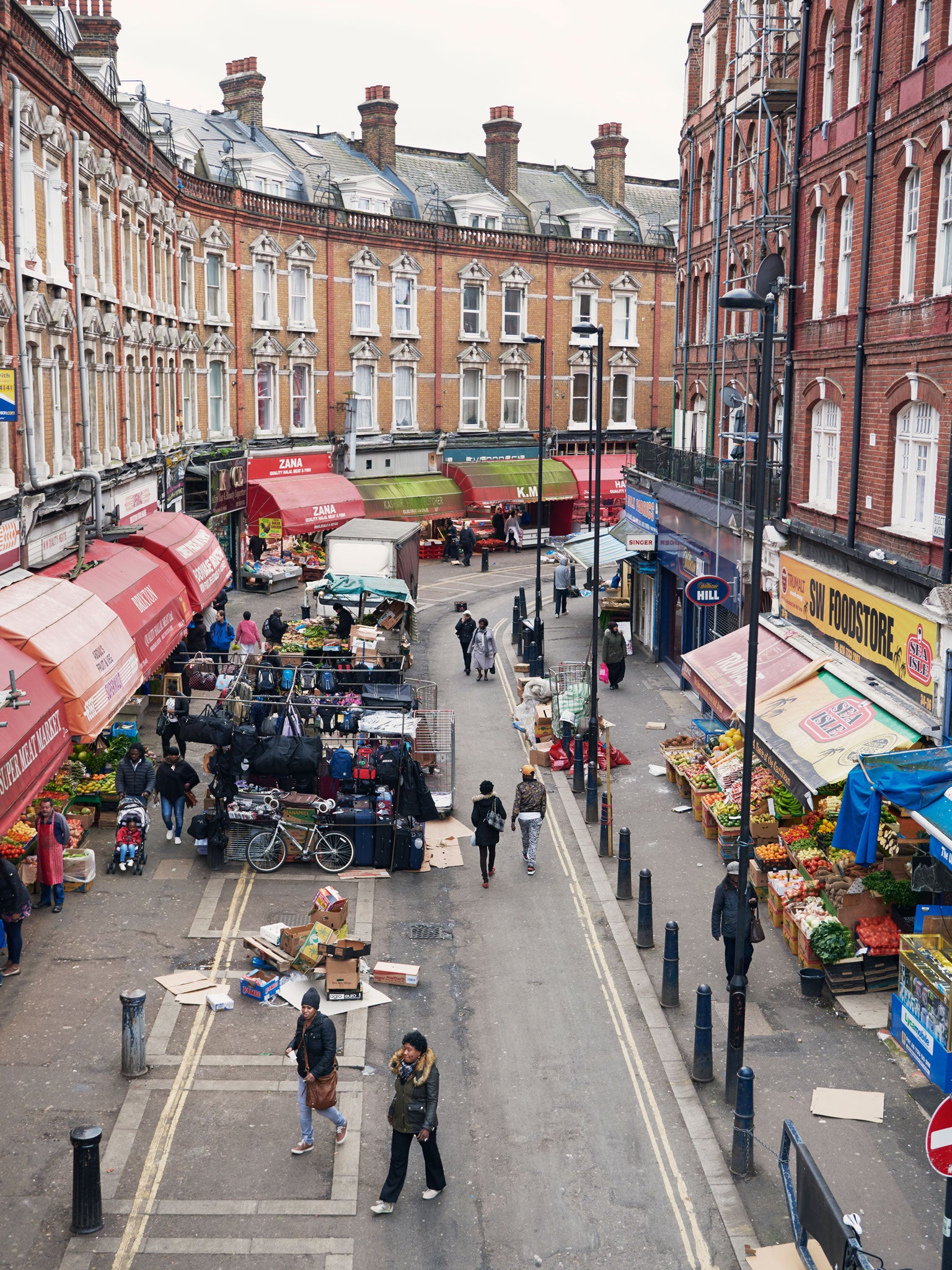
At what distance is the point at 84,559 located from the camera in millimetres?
22438

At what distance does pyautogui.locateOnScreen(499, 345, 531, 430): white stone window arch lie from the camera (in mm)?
55406

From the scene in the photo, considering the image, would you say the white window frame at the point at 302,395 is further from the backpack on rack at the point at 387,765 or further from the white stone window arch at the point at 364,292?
the backpack on rack at the point at 387,765

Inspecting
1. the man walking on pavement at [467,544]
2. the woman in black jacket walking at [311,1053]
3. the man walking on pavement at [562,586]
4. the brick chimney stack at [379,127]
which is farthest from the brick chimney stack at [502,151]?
the woman in black jacket walking at [311,1053]

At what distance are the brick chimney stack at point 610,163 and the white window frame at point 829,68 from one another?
4145cm

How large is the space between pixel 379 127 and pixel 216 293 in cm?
1456

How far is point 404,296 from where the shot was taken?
51531 mm

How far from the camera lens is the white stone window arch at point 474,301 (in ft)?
175

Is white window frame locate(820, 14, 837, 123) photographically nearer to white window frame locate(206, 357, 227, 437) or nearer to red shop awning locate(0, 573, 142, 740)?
red shop awning locate(0, 573, 142, 740)

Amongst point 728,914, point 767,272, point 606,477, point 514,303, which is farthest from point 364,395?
point 728,914

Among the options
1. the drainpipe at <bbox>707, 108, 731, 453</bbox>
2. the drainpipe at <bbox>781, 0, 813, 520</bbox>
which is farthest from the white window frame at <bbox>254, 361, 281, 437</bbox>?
the drainpipe at <bbox>781, 0, 813, 520</bbox>

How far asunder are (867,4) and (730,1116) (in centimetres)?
1555

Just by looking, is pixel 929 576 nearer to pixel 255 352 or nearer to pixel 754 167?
pixel 754 167

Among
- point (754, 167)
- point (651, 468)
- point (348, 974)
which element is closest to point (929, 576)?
point (348, 974)

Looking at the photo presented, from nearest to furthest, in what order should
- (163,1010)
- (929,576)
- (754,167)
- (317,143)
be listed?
(163,1010)
(929,576)
(754,167)
(317,143)
